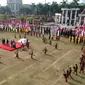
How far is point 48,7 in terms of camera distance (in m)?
86.3

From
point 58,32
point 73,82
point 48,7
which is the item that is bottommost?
point 73,82

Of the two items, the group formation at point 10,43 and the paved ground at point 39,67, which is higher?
the group formation at point 10,43

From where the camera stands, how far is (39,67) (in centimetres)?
1862

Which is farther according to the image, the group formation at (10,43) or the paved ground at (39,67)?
the group formation at (10,43)

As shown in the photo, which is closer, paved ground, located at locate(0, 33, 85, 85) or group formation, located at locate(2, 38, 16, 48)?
paved ground, located at locate(0, 33, 85, 85)

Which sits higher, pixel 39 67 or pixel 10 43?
pixel 10 43

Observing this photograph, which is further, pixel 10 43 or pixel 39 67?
pixel 10 43

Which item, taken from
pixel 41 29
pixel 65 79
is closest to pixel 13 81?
pixel 65 79

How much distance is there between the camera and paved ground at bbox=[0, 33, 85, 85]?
51.0 feet

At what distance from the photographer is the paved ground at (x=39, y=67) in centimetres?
1554

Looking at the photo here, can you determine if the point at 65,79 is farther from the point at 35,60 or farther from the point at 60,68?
the point at 35,60

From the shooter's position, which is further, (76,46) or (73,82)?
(76,46)

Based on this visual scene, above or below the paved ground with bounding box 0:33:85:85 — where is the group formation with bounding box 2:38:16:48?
above

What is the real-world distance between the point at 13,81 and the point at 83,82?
20.8 ft
